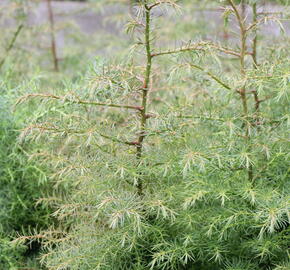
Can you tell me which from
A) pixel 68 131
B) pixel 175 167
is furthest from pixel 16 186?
pixel 175 167

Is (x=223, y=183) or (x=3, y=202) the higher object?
(x=223, y=183)

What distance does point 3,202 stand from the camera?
6.38 ft

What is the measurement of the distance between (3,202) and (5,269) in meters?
0.23

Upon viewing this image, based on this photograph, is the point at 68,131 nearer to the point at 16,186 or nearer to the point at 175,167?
the point at 175,167

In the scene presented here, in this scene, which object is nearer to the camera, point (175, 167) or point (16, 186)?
point (175, 167)

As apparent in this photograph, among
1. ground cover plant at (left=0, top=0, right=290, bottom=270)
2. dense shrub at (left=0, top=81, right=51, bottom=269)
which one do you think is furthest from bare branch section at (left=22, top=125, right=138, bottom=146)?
dense shrub at (left=0, top=81, right=51, bottom=269)

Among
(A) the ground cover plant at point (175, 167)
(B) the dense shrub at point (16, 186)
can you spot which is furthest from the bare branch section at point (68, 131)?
(B) the dense shrub at point (16, 186)

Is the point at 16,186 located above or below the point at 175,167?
below

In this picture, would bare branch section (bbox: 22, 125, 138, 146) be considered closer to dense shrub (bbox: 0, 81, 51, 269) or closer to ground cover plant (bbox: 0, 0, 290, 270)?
ground cover plant (bbox: 0, 0, 290, 270)

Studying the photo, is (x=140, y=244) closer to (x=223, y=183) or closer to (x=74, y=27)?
(x=223, y=183)

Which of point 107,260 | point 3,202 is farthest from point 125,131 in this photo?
point 3,202

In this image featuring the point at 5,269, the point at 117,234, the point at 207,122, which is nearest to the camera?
the point at 117,234

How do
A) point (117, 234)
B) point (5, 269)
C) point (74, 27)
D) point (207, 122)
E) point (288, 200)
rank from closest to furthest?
point (288, 200)
point (117, 234)
point (207, 122)
point (5, 269)
point (74, 27)

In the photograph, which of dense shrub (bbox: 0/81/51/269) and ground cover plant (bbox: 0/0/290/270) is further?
dense shrub (bbox: 0/81/51/269)
